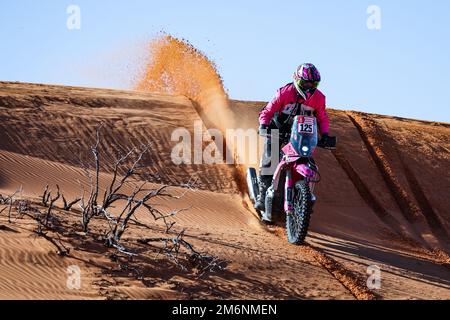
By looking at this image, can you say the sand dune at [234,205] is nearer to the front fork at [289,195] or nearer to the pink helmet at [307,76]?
the front fork at [289,195]

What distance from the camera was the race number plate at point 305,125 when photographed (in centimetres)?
990

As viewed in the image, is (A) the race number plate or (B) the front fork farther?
(B) the front fork

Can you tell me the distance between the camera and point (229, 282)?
8.08m

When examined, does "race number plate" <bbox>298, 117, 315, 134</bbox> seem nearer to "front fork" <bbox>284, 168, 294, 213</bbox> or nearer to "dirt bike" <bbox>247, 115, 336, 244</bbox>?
"dirt bike" <bbox>247, 115, 336, 244</bbox>

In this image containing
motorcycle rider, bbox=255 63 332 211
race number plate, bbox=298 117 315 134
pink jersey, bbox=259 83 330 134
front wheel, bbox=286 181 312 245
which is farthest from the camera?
pink jersey, bbox=259 83 330 134

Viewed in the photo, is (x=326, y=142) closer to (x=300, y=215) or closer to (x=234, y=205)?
(x=300, y=215)

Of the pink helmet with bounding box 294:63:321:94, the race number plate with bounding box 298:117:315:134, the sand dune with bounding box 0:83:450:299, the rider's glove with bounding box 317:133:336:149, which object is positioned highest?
the pink helmet with bounding box 294:63:321:94

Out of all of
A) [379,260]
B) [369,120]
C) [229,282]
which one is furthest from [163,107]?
[229,282]

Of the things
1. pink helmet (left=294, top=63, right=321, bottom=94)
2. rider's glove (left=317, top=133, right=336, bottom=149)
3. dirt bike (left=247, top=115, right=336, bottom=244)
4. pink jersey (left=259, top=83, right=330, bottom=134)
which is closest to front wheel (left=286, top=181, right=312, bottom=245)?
dirt bike (left=247, top=115, right=336, bottom=244)

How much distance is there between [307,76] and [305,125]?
24.0 inches

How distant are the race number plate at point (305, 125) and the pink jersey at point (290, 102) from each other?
55 centimetres

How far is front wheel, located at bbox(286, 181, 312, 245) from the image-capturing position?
31.7ft

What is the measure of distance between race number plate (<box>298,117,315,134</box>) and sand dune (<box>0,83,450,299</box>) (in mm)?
1392

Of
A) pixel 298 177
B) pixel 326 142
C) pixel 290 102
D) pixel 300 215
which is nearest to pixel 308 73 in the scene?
pixel 290 102
